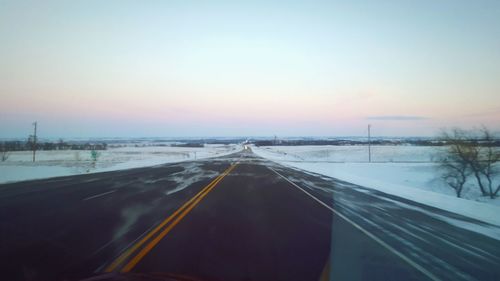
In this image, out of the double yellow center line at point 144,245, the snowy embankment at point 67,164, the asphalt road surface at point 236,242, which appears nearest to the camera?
the asphalt road surface at point 236,242

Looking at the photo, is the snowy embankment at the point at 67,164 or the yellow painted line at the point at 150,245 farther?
the snowy embankment at the point at 67,164

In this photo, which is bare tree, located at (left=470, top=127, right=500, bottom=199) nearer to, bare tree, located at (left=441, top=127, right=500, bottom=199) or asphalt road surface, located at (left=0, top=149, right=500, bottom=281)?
bare tree, located at (left=441, top=127, right=500, bottom=199)

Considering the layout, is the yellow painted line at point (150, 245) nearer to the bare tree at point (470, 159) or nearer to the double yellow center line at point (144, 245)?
the double yellow center line at point (144, 245)

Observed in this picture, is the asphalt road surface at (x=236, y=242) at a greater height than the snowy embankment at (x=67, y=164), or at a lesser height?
greater

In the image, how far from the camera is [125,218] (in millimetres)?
8992

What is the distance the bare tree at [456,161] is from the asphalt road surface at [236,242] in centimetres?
1755

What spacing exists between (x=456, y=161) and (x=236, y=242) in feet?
85.3

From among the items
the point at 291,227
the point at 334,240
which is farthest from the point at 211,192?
the point at 334,240

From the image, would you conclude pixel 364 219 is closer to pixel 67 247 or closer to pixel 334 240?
pixel 334 240

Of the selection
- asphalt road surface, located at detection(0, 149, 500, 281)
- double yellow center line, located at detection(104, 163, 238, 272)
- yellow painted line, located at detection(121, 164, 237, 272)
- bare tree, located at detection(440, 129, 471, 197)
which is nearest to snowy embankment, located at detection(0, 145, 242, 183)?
asphalt road surface, located at detection(0, 149, 500, 281)

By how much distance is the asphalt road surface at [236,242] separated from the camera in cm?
503

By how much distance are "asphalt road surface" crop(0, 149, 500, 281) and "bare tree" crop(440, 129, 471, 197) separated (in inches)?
691

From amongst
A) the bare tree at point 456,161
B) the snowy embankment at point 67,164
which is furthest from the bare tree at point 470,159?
the snowy embankment at point 67,164

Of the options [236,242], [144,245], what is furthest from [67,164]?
[236,242]
